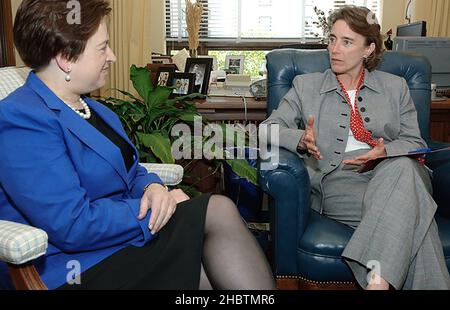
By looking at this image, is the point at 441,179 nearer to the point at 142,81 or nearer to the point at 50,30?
the point at 142,81

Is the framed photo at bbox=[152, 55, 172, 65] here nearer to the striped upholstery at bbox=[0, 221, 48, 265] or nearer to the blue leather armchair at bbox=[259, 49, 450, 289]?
the blue leather armchair at bbox=[259, 49, 450, 289]

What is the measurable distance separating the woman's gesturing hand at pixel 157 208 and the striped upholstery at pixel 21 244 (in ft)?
0.86

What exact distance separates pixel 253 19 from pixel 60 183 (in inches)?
143

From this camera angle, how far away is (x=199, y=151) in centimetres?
228

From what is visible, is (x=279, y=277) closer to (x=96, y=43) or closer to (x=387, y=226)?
(x=387, y=226)

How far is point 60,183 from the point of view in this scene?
1096mm

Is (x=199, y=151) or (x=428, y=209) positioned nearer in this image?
(x=428, y=209)

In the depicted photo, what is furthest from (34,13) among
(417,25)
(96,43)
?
(417,25)

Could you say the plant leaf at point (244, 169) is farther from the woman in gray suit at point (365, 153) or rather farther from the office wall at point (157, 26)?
the office wall at point (157, 26)

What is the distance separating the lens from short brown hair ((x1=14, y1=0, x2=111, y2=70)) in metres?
1.17

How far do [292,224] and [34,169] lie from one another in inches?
36.4

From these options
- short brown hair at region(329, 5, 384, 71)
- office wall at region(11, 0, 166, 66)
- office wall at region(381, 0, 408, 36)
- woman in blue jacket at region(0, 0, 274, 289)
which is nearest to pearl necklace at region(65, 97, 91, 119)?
woman in blue jacket at region(0, 0, 274, 289)

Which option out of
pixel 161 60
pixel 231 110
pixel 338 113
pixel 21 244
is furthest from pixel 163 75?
pixel 21 244

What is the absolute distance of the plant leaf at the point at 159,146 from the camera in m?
2.07
